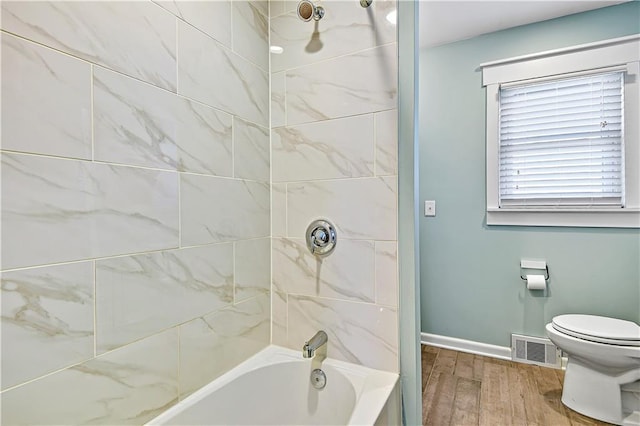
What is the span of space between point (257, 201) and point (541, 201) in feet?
6.68

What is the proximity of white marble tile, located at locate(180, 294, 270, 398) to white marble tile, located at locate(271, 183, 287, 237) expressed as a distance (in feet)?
0.96

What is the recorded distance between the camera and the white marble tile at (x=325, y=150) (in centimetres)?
122

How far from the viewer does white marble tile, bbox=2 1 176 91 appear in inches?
26.5

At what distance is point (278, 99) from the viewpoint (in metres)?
1.39

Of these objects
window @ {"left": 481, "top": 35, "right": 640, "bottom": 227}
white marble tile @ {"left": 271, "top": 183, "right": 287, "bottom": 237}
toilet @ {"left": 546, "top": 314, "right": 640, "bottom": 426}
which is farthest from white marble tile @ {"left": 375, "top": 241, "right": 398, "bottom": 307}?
window @ {"left": 481, "top": 35, "right": 640, "bottom": 227}

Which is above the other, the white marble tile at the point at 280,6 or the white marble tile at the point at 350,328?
the white marble tile at the point at 280,6

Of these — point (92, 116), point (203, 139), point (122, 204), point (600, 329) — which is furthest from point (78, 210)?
point (600, 329)

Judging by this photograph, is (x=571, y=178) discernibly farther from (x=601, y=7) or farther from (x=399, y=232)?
(x=399, y=232)

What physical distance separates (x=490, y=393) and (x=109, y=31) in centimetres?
250

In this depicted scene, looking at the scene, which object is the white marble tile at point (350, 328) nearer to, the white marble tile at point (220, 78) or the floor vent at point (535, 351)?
the white marble tile at point (220, 78)

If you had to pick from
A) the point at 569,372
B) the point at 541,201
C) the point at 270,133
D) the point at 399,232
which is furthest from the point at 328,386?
the point at 541,201

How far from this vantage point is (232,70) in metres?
1.20

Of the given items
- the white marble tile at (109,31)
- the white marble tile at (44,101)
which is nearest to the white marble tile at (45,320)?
the white marble tile at (44,101)

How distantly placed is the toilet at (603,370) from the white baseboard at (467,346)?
505 mm
